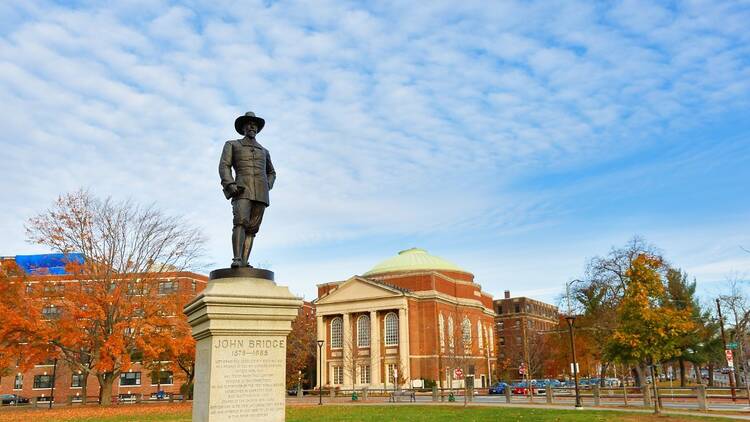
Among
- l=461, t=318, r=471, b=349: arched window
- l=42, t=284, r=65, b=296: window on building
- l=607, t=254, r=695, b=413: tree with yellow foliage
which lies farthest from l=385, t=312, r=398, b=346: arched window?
l=607, t=254, r=695, b=413: tree with yellow foliage

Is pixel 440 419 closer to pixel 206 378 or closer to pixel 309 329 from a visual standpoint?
pixel 206 378

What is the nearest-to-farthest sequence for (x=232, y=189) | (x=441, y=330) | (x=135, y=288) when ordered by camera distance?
1. (x=232, y=189)
2. (x=135, y=288)
3. (x=441, y=330)

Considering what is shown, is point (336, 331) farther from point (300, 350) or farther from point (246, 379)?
point (246, 379)

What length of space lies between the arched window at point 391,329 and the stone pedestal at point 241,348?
71.2 metres

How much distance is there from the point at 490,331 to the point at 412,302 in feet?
78.0

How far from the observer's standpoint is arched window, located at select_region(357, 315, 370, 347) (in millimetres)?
79750

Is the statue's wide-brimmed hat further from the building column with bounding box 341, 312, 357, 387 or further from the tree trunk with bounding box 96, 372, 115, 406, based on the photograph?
the building column with bounding box 341, 312, 357, 387

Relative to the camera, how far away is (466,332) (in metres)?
83.5

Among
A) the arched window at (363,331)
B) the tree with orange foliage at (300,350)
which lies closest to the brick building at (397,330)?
the arched window at (363,331)

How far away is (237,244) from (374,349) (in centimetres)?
7070

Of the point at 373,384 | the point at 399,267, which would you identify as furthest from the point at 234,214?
the point at 399,267

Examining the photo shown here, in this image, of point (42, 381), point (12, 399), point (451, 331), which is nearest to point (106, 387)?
point (12, 399)

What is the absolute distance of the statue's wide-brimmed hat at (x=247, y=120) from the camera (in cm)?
952

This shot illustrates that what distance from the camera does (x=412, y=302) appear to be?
79188 mm
